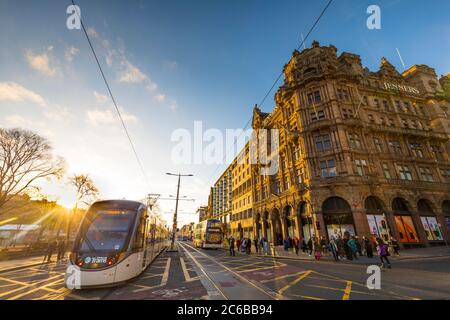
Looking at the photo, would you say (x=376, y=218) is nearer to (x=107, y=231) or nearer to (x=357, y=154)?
(x=357, y=154)

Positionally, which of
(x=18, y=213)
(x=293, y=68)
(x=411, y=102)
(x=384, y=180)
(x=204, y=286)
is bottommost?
(x=204, y=286)

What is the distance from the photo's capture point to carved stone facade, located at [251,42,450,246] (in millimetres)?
22750

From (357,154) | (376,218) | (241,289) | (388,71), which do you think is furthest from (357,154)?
(241,289)

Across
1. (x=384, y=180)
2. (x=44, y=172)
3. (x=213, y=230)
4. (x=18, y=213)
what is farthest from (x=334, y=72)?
(x=18, y=213)

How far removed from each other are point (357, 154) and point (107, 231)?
89.1 ft

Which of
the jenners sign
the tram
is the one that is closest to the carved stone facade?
the jenners sign

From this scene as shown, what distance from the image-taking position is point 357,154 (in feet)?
80.5

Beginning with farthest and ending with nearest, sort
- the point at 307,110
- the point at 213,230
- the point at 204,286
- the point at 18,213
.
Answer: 1. the point at 18,213
2. the point at 213,230
3. the point at 307,110
4. the point at 204,286

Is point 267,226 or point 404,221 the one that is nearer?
point 404,221

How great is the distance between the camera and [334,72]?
27.7 m

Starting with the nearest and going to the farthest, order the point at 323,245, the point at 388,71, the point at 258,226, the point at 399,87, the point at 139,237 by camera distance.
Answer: the point at 139,237 < the point at 323,245 < the point at 399,87 < the point at 388,71 < the point at 258,226

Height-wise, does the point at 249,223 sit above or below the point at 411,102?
below
